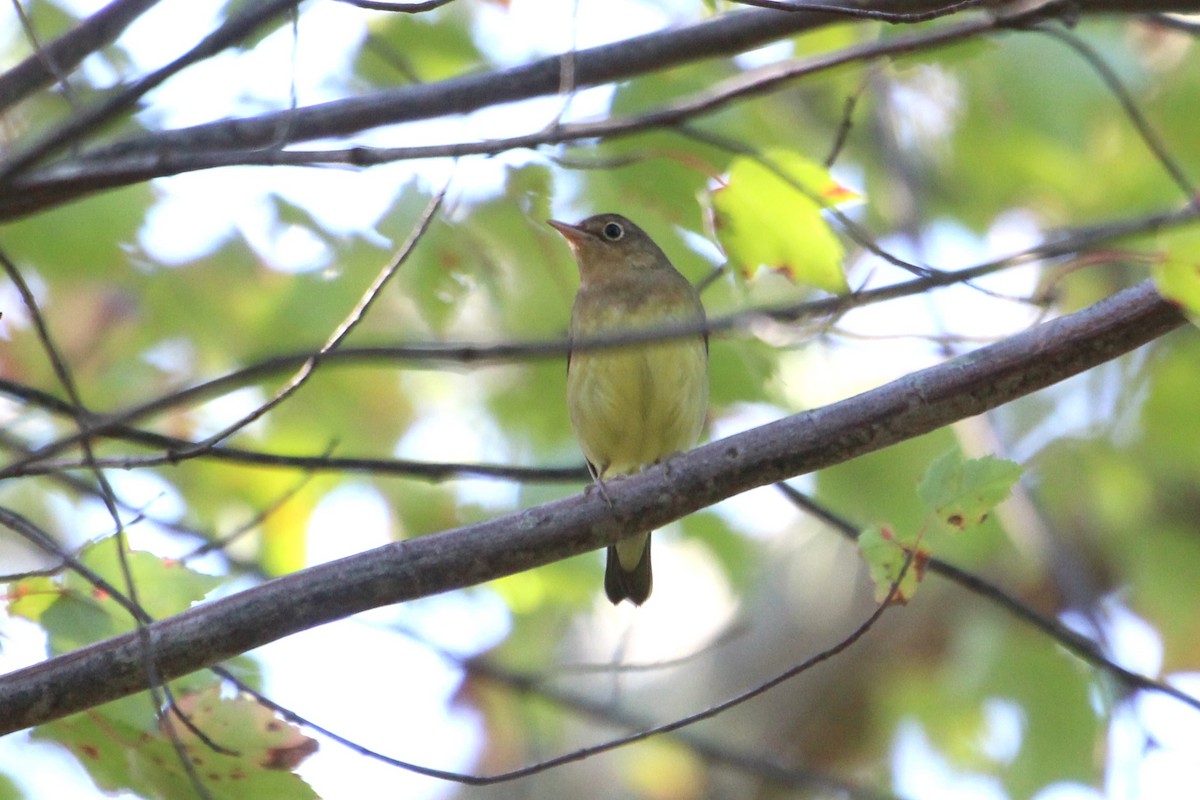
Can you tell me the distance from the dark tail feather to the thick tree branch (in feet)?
7.36

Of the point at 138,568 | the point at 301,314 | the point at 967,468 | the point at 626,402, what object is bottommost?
the point at 967,468

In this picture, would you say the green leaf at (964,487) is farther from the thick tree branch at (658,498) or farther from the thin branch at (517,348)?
the thin branch at (517,348)

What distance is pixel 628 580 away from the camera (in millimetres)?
5340

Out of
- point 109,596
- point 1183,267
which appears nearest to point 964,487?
point 1183,267

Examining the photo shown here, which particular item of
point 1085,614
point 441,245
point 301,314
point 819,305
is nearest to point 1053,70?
point 1085,614

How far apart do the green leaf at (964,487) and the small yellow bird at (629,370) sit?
1854 mm

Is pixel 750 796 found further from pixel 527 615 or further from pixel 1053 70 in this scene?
pixel 1053 70

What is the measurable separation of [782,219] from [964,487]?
0.98 metres

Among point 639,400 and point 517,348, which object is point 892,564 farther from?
point 639,400

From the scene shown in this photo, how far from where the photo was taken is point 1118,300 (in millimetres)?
2959

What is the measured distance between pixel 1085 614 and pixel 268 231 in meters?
Answer: 3.88

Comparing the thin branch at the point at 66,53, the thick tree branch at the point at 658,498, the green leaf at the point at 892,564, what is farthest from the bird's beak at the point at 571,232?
the green leaf at the point at 892,564

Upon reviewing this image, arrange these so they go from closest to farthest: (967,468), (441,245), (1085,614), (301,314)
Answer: (967,468) → (441,245) → (1085,614) → (301,314)

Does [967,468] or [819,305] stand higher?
[967,468]
